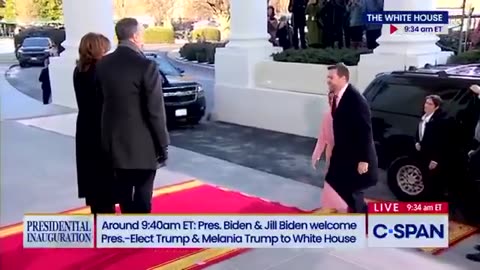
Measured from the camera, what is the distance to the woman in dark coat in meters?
3.12

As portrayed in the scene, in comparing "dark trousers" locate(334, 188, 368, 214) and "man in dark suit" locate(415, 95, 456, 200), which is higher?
"man in dark suit" locate(415, 95, 456, 200)

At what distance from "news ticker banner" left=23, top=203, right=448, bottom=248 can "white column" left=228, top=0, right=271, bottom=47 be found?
5369 mm

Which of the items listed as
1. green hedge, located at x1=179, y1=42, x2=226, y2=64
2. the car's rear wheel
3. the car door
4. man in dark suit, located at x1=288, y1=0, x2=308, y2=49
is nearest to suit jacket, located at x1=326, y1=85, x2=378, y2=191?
the car's rear wheel

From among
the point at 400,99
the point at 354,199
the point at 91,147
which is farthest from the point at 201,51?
the point at 354,199

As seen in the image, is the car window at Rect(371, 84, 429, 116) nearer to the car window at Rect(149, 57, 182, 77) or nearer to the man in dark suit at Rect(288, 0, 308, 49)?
the car window at Rect(149, 57, 182, 77)

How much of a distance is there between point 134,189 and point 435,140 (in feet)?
5.61

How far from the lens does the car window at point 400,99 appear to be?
3971 millimetres

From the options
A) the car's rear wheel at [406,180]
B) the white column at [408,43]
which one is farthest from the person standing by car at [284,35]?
the car's rear wheel at [406,180]

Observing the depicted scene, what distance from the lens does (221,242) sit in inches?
107

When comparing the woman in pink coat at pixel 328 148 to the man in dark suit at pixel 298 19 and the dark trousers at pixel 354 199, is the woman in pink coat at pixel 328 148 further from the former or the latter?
the man in dark suit at pixel 298 19

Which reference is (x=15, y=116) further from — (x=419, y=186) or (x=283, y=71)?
(x=419, y=186)

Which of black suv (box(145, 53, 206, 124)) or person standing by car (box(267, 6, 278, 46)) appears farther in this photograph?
person standing by car (box(267, 6, 278, 46))

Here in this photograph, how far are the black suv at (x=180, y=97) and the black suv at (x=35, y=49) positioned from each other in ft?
4.61

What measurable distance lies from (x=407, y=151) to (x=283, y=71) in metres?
3.44
